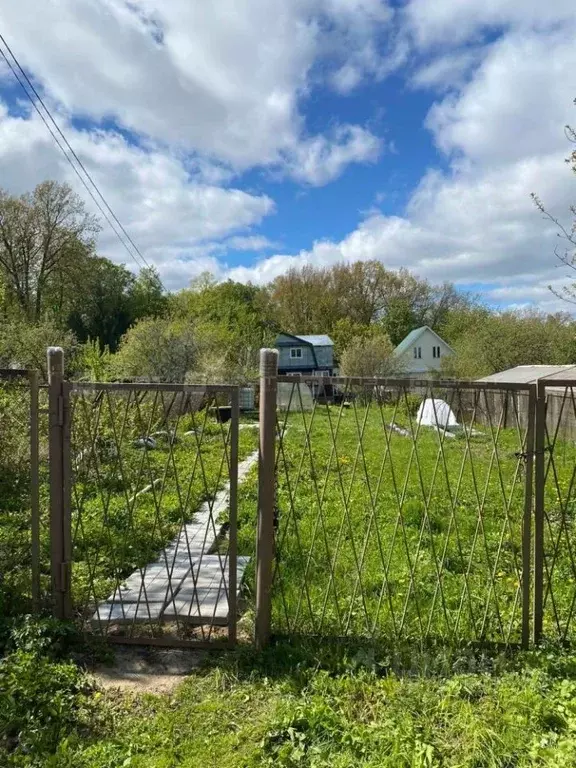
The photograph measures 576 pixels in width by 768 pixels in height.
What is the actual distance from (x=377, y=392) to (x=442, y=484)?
13.1ft

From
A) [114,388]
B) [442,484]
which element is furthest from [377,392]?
[442,484]

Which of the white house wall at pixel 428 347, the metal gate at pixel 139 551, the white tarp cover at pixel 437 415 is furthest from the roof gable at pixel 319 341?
the metal gate at pixel 139 551

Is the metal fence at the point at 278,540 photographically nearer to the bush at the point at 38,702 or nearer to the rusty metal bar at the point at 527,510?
the rusty metal bar at the point at 527,510

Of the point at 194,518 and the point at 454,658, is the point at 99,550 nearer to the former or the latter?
the point at 194,518

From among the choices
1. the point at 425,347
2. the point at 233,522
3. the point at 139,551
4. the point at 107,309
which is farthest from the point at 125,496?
the point at 425,347

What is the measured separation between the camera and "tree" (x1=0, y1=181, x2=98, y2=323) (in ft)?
68.5

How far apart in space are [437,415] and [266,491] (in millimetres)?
1829

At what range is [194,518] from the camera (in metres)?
4.98

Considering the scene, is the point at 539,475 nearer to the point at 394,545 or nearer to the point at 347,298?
the point at 394,545

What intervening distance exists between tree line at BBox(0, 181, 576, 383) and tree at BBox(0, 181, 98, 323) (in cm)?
4

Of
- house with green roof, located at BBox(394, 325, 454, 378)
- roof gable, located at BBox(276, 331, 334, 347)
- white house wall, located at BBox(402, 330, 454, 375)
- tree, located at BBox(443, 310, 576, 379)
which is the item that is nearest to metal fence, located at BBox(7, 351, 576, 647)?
tree, located at BBox(443, 310, 576, 379)

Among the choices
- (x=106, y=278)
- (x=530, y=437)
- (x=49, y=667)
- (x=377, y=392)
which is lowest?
(x=49, y=667)

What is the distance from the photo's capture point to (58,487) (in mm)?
2645

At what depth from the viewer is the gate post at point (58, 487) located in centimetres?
261
